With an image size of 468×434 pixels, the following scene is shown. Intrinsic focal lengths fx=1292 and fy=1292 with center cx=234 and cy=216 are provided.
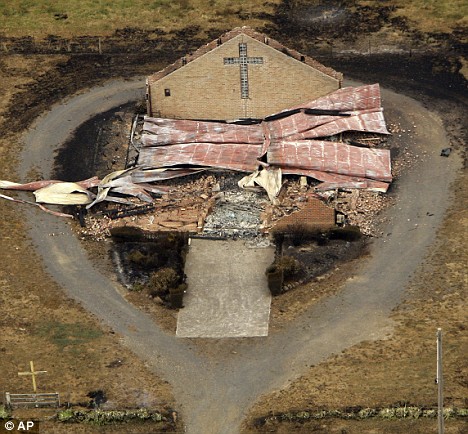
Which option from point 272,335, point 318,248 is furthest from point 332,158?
point 272,335

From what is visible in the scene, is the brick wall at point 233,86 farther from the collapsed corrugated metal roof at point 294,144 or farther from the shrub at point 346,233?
the shrub at point 346,233

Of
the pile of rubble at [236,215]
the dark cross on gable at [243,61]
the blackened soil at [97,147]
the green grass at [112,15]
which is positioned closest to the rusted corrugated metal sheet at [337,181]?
the pile of rubble at [236,215]

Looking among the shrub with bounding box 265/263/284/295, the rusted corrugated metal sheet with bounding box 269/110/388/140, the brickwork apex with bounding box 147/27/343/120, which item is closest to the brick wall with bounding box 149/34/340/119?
the brickwork apex with bounding box 147/27/343/120

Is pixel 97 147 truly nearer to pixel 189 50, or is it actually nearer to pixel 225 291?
pixel 189 50

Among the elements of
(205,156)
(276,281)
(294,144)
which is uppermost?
(294,144)

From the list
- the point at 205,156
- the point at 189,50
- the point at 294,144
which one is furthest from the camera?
the point at 189,50

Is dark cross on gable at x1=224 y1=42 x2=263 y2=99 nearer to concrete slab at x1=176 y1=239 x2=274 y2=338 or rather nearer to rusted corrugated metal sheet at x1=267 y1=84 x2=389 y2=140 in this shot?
rusted corrugated metal sheet at x1=267 y1=84 x2=389 y2=140
